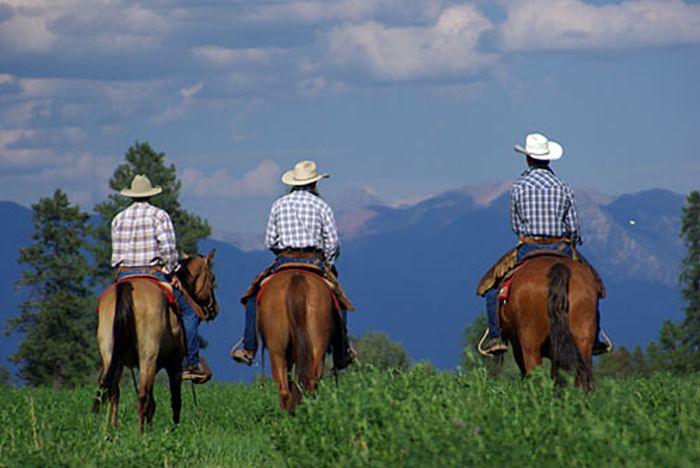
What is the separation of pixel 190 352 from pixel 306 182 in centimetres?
263

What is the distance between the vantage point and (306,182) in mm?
15133

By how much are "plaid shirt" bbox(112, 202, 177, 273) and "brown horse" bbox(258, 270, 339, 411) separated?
4.73ft

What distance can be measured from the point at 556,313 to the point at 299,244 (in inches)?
126

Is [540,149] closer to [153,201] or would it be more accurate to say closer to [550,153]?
[550,153]

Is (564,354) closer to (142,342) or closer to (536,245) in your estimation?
(536,245)

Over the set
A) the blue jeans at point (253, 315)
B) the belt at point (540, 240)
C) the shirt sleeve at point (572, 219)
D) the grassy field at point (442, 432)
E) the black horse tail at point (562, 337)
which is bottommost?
the grassy field at point (442, 432)

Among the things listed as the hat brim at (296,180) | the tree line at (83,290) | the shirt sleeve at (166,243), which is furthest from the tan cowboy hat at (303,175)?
the tree line at (83,290)

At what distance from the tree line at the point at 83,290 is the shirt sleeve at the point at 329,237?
4142 centimetres

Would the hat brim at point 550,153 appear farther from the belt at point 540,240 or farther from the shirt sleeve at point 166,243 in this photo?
the shirt sleeve at point 166,243

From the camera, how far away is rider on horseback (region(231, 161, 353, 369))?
47.9 feet

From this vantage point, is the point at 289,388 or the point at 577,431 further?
the point at 289,388

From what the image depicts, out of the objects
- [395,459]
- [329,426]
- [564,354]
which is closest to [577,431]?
[395,459]

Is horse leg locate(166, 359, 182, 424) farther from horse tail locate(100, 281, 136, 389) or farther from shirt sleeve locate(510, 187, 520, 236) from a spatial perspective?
shirt sleeve locate(510, 187, 520, 236)

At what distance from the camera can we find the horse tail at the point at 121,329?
1389 centimetres
